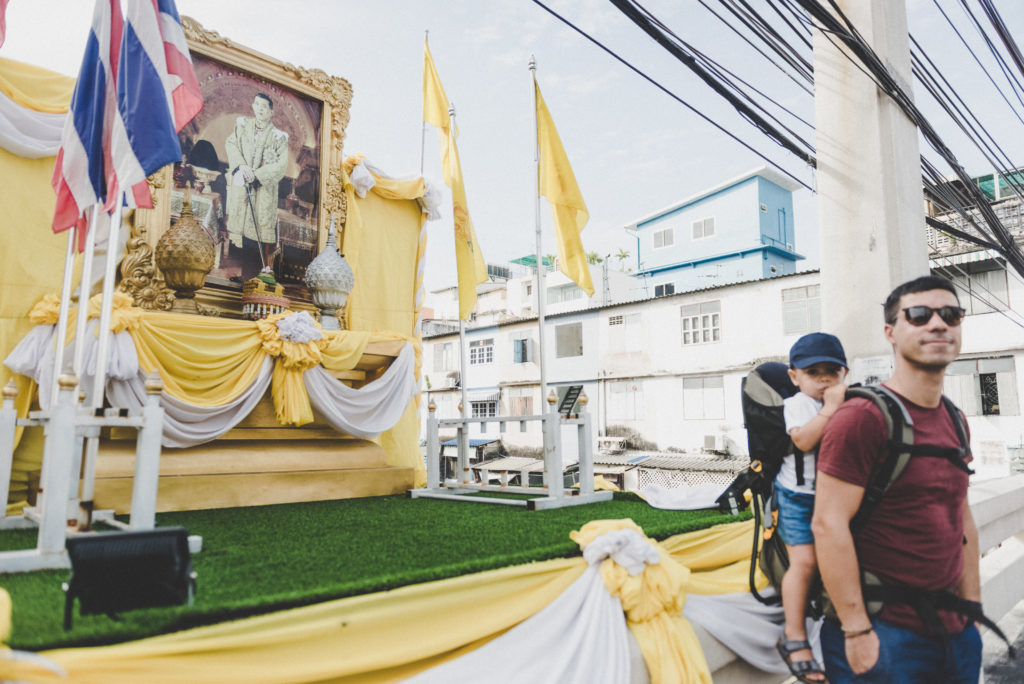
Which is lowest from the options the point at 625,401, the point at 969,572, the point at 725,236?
the point at 969,572

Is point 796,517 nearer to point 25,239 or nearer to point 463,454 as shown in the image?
point 463,454

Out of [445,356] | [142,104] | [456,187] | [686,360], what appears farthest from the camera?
[445,356]

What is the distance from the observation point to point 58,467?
267 centimetres

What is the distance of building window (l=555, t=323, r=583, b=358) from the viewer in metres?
21.1

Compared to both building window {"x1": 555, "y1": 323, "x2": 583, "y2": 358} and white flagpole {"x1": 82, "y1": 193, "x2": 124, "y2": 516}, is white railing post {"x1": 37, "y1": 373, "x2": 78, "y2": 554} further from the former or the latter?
building window {"x1": 555, "y1": 323, "x2": 583, "y2": 358}

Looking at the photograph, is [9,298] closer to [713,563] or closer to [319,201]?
[319,201]

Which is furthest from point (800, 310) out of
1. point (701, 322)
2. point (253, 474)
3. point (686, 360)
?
point (253, 474)

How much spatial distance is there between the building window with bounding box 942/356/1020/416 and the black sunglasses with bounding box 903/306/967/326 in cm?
1426

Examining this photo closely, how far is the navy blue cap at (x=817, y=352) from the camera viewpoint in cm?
277

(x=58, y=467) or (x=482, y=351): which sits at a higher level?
(x=482, y=351)

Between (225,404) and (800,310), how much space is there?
578 inches

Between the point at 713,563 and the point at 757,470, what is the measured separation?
1.06m

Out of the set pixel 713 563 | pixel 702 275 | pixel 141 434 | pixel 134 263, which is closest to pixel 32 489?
pixel 134 263

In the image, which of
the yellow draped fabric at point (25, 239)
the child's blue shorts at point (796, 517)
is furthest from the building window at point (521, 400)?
the child's blue shorts at point (796, 517)
